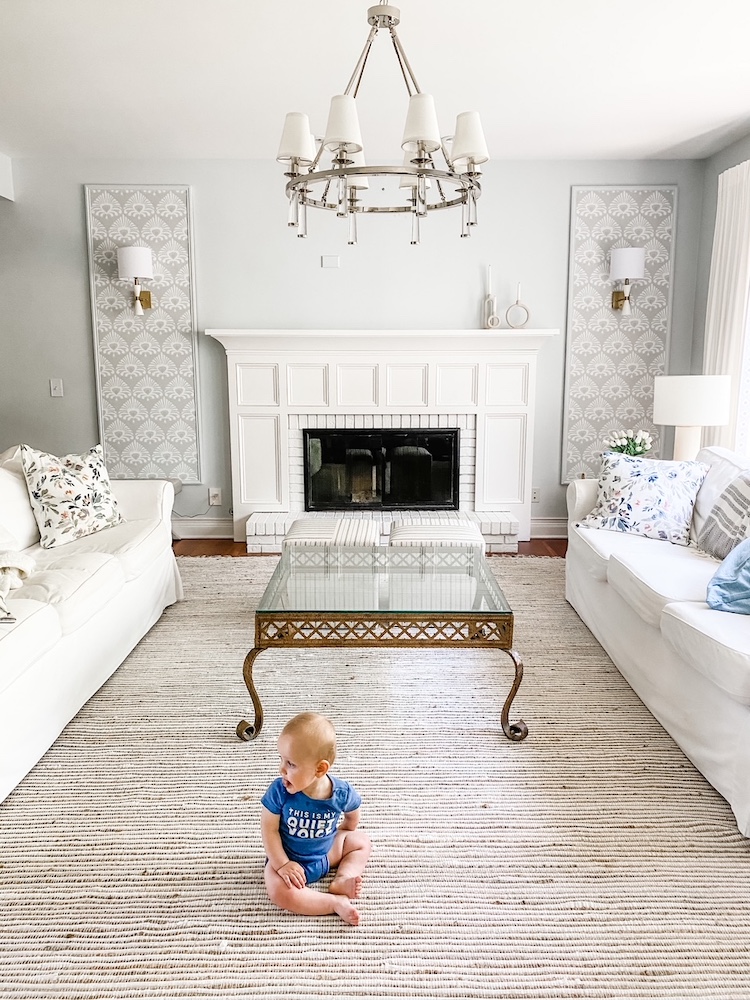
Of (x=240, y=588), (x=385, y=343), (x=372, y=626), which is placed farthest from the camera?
(x=385, y=343)

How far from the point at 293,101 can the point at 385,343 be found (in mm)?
1624

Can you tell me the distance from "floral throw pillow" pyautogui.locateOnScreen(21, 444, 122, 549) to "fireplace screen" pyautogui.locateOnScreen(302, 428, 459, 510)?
6.02 ft

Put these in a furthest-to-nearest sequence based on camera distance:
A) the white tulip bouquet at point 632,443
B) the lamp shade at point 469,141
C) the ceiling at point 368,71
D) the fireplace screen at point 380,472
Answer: the fireplace screen at point 380,472 → the white tulip bouquet at point 632,443 → the ceiling at point 368,71 → the lamp shade at point 469,141

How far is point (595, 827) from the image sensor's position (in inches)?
79.1

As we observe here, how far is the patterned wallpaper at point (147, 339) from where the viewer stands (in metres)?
4.89

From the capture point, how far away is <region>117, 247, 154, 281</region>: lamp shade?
15.4 feet

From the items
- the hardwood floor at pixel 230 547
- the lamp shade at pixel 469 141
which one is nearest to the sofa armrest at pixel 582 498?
the hardwood floor at pixel 230 547

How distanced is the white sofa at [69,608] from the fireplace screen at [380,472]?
Result: 1503 millimetres

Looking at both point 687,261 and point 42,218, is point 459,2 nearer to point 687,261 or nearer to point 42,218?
point 687,261

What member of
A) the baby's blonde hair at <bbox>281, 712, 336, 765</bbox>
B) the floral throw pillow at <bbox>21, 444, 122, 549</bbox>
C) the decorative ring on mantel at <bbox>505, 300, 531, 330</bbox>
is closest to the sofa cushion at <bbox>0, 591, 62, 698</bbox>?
the floral throw pillow at <bbox>21, 444, 122, 549</bbox>

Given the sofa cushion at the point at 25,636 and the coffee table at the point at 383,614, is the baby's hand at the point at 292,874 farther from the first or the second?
the sofa cushion at the point at 25,636

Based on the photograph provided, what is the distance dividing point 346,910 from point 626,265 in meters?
4.36

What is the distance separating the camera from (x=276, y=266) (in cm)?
497

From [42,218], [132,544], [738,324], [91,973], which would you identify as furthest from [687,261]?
[91,973]
